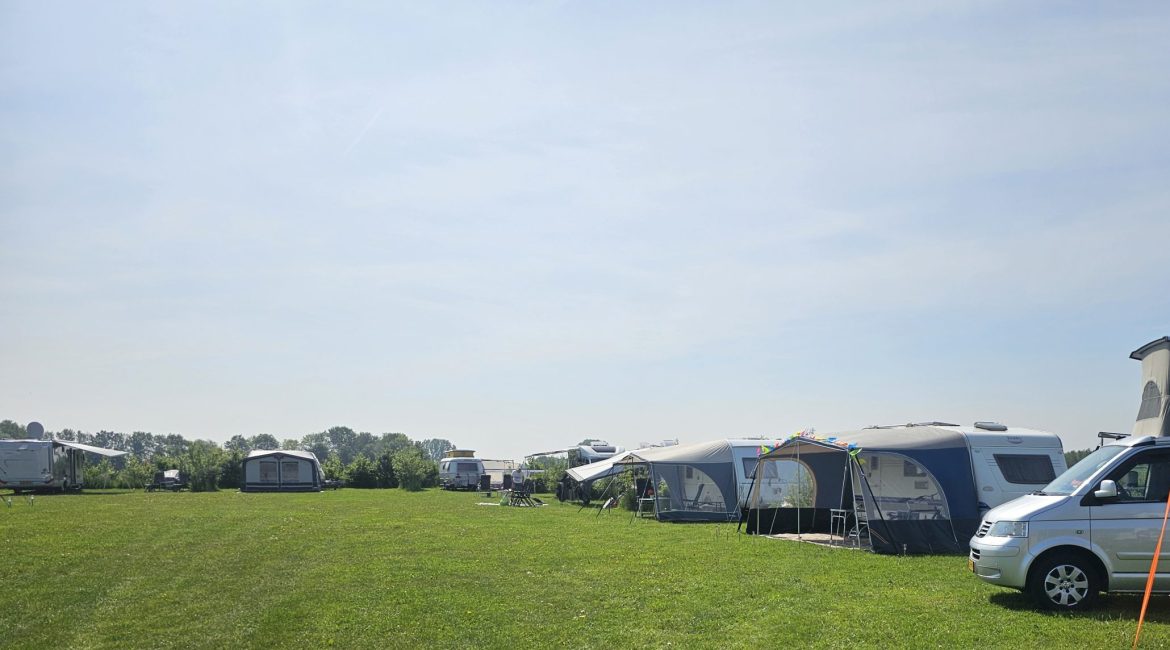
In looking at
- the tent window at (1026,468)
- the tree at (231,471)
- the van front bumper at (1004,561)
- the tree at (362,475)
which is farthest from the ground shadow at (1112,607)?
the tree at (362,475)

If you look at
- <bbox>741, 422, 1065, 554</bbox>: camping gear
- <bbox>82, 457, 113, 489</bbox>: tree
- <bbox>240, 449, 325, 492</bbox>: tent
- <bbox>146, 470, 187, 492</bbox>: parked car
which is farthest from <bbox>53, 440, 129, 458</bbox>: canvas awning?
<bbox>741, 422, 1065, 554</bbox>: camping gear

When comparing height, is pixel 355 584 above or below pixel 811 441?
below

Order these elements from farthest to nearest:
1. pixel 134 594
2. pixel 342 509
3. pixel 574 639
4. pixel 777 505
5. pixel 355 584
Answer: pixel 342 509
pixel 777 505
pixel 355 584
pixel 134 594
pixel 574 639

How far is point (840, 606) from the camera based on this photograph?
34.4ft

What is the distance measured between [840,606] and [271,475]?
3582 centimetres

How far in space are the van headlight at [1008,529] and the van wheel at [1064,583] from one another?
0.37 m

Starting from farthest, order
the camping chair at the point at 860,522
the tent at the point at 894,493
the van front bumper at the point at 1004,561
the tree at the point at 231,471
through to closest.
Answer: the tree at the point at 231,471 < the camping chair at the point at 860,522 < the tent at the point at 894,493 < the van front bumper at the point at 1004,561

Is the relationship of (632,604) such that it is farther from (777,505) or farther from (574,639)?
(777,505)

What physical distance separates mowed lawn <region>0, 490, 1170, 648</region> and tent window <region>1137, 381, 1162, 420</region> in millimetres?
2302

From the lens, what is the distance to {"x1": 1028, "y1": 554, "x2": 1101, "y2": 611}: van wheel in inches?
390

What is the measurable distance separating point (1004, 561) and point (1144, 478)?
174 centimetres

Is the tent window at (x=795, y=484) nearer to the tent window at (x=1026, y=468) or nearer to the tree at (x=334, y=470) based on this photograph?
the tent window at (x=1026, y=468)

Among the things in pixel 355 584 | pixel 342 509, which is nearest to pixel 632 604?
pixel 355 584

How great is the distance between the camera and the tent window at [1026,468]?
17.7m
